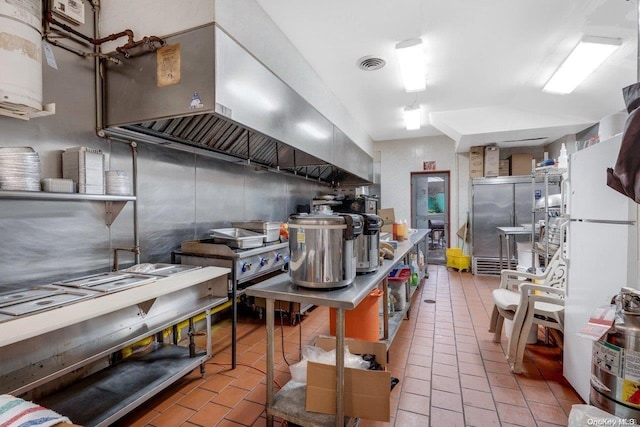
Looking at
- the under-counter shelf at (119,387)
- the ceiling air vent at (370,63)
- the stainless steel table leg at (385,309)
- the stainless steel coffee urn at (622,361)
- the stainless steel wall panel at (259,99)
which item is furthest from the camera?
the ceiling air vent at (370,63)

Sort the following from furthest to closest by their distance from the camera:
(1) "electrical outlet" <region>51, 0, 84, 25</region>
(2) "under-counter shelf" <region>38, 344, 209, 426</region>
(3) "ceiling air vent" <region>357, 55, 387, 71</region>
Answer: (3) "ceiling air vent" <region>357, 55, 387, 71</region> < (1) "electrical outlet" <region>51, 0, 84, 25</region> < (2) "under-counter shelf" <region>38, 344, 209, 426</region>

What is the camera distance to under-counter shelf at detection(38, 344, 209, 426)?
161cm

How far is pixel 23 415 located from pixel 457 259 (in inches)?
256

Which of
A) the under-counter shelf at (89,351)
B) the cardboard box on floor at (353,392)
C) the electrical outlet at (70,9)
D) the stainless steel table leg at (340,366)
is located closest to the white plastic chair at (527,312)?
the cardboard box on floor at (353,392)

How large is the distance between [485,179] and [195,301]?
18.8ft

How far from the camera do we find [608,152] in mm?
1707

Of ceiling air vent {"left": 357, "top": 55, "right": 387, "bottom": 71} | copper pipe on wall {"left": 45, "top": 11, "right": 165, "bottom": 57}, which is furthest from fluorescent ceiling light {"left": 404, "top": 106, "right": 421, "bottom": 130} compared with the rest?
copper pipe on wall {"left": 45, "top": 11, "right": 165, "bottom": 57}

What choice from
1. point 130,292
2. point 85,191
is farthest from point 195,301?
point 85,191

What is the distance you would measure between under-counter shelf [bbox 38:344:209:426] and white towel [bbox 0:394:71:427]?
99 cm

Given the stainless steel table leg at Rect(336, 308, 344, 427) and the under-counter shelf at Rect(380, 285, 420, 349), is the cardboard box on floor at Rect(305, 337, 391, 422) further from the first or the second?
the under-counter shelf at Rect(380, 285, 420, 349)

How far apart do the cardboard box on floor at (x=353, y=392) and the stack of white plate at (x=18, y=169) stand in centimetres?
172

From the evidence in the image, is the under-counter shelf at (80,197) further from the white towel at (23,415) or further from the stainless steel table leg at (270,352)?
the stainless steel table leg at (270,352)

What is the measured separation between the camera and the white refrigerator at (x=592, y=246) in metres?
1.61

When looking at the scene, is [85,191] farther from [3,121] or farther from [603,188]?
[603,188]
